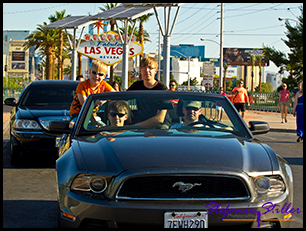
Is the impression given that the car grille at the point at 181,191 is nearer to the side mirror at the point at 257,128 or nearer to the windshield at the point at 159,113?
the windshield at the point at 159,113

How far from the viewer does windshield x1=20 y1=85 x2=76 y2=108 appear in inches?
359

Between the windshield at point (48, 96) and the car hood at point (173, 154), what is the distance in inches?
216

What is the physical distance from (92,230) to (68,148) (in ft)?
3.21

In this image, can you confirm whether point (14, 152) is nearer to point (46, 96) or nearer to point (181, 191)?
point (46, 96)

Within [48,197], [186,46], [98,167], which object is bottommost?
[48,197]

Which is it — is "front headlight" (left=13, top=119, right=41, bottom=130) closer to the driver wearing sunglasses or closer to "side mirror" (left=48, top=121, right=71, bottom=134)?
"side mirror" (left=48, top=121, right=71, bottom=134)

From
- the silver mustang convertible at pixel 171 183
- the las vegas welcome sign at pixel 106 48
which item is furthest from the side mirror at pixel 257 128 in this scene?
the las vegas welcome sign at pixel 106 48

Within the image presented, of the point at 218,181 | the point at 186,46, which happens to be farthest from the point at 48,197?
the point at 186,46

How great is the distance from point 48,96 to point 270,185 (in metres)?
6.74

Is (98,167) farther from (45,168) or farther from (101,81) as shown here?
(45,168)

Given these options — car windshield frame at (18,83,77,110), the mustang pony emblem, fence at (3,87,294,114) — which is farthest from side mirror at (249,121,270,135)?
fence at (3,87,294,114)

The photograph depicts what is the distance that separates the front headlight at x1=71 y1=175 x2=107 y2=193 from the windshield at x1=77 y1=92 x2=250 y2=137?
101 cm

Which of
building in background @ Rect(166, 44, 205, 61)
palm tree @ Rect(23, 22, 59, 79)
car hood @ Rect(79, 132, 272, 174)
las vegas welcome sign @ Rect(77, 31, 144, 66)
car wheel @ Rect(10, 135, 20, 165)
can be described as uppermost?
building in background @ Rect(166, 44, 205, 61)

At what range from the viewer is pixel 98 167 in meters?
3.29
